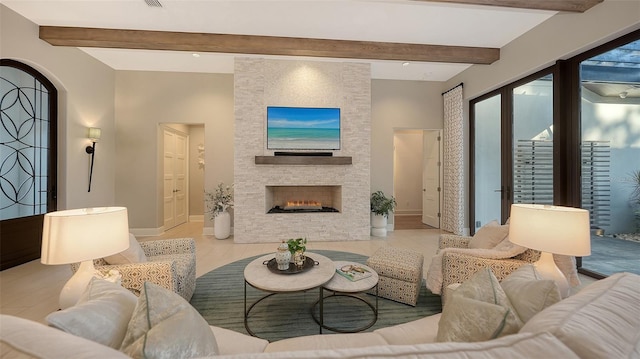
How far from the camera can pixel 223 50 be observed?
12.9ft

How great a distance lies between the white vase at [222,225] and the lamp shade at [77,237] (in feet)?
10.8

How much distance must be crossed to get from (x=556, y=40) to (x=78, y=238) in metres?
5.23

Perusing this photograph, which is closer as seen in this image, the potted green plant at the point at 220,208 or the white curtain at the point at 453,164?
the potted green plant at the point at 220,208

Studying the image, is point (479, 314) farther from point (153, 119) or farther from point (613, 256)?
point (153, 119)

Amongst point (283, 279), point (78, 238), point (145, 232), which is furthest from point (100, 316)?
point (145, 232)

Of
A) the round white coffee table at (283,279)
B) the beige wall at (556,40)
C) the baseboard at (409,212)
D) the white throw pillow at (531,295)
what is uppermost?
the beige wall at (556,40)

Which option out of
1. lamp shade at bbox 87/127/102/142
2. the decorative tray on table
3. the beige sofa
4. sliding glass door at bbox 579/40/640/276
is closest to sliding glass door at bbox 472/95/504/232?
sliding glass door at bbox 579/40/640/276

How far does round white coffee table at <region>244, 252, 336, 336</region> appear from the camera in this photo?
6.26ft

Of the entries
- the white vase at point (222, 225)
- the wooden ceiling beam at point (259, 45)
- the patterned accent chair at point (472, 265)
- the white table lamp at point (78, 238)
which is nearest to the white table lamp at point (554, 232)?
the patterned accent chair at point (472, 265)

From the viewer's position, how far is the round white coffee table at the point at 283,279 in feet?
6.26

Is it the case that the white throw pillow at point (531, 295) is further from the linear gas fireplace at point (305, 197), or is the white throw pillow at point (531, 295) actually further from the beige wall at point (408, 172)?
the beige wall at point (408, 172)

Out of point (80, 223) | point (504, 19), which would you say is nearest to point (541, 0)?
point (504, 19)

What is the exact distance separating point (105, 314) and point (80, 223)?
90 cm

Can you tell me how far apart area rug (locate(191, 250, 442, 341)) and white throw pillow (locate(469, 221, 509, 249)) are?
0.68 metres
